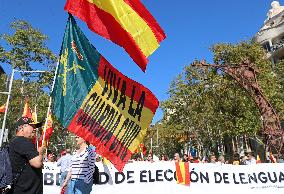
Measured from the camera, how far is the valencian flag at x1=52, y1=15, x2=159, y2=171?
5.54 meters

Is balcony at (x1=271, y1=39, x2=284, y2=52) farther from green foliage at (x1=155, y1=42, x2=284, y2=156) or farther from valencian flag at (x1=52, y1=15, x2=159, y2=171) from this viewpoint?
valencian flag at (x1=52, y1=15, x2=159, y2=171)

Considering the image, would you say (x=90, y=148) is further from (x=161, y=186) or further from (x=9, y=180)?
(x=161, y=186)

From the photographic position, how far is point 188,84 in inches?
1518

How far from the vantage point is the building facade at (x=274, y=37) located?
2191 inches

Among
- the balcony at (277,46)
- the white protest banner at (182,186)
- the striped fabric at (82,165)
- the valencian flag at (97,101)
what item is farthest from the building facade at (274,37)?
the valencian flag at (97,101)

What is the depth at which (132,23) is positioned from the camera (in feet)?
20.5

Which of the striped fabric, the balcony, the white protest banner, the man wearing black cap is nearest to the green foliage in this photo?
the balcony

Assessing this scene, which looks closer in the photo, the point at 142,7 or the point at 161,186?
the point at 142,7

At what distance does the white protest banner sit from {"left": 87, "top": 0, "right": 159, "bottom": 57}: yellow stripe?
219 inches

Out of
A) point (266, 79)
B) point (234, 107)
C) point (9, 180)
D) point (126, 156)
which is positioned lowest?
point (9, 180)

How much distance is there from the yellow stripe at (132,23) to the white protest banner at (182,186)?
5.55 meters

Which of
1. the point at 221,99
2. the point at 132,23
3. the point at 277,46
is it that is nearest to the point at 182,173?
the point at 132,23

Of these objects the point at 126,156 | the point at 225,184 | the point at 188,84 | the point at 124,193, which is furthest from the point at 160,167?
the point at 188,84

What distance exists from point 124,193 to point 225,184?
10.2 feet
